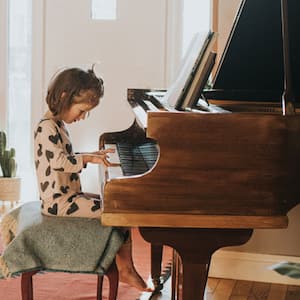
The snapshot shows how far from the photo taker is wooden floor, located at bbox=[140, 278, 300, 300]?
3168 millimetres

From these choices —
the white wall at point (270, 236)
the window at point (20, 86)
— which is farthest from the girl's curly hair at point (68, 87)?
the window at point (20, 86)

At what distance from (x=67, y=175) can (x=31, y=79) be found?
303 centimetres

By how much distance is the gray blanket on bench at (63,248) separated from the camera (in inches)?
93.9

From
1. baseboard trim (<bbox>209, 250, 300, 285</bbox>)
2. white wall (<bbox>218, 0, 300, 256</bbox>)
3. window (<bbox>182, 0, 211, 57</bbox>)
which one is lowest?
baseboard trim (<bbox>209, 250, 300, 285</bbox>)

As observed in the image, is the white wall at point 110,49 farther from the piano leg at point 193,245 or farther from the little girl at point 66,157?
the piano leg at point 193,245

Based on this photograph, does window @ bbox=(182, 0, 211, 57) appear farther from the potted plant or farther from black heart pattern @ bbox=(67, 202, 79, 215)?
black heart pattern @ bbox=(67, 202, 79, 215)

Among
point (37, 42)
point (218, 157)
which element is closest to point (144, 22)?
point (37, 42)

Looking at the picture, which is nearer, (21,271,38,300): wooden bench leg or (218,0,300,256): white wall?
(21,271,38,300): wooden bench leg

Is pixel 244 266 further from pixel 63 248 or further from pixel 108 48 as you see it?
pixel 108 48

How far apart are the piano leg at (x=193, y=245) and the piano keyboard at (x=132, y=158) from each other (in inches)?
14.2

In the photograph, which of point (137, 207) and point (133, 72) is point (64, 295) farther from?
point (133, 72)

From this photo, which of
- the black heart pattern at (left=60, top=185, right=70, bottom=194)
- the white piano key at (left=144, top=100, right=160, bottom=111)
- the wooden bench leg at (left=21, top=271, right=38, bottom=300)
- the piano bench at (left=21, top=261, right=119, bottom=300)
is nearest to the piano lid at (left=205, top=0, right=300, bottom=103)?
the white piano key at (left=144, top=100, right=160, bottom=111)

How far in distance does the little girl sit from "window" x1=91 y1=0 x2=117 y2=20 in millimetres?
2779

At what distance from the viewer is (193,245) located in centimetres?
204
